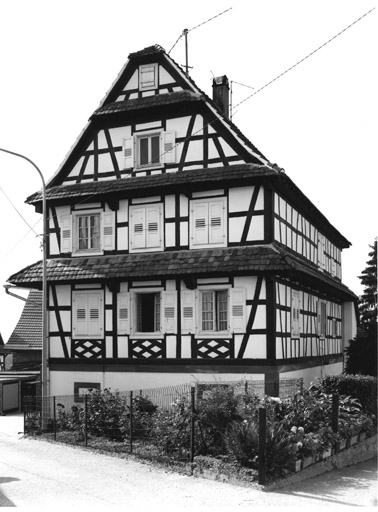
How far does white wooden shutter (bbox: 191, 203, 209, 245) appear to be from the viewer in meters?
22.4

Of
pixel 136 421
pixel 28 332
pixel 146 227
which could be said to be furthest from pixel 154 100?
pixel 28 332

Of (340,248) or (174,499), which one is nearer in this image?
(174,499)

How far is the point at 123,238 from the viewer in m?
23.7

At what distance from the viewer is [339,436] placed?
15852 mm

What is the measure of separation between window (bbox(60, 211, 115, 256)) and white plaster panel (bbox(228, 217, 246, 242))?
4.35 meters

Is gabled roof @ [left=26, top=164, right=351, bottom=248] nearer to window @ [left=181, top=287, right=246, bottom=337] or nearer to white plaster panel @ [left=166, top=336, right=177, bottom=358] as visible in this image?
window @ [left=181, top=287, right=246, bottom=337]

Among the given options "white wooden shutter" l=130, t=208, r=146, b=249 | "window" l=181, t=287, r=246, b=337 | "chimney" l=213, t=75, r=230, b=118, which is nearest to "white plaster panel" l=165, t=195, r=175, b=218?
"white wooden shutter" l=130, t=208, r=146, b=249

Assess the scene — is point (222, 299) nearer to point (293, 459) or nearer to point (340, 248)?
point (293, 459)

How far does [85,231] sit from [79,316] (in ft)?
9.85

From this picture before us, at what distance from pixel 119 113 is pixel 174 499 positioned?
15124 millimetres

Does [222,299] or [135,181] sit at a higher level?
[135,181]

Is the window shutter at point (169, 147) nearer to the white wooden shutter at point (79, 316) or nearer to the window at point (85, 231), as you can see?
the window at point (85, 231)

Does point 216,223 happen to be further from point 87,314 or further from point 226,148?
point 87,314

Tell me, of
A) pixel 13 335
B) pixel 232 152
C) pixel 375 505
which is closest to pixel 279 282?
pixel 232 152
